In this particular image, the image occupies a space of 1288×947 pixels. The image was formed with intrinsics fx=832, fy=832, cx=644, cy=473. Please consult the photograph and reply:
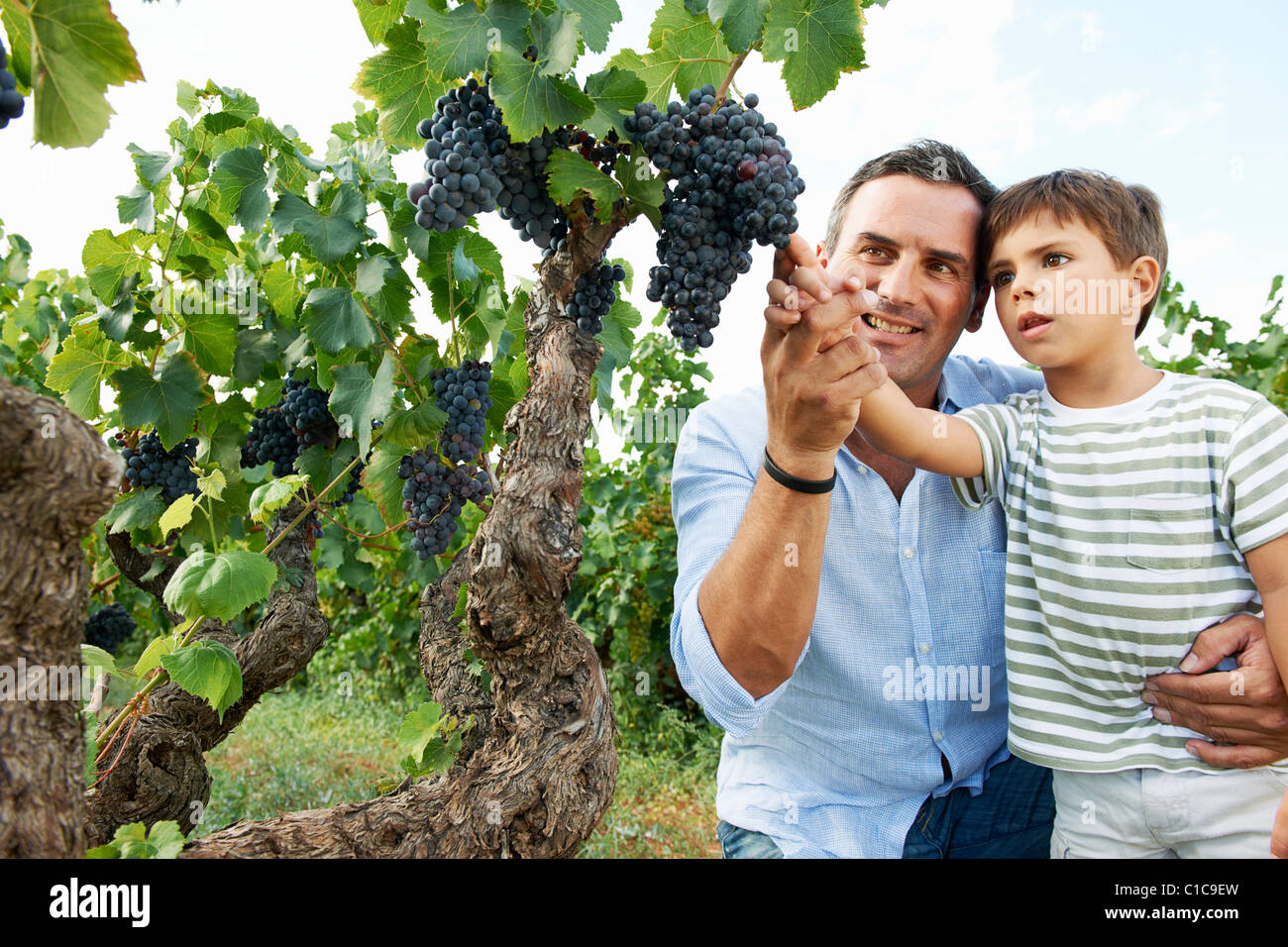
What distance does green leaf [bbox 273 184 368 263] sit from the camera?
2.22 metres

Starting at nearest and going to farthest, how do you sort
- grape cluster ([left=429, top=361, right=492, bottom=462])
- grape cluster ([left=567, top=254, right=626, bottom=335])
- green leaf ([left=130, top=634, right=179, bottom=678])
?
1. grape cluster ([left=567, top=254, right=626, bottom=335])
2. green leaf ([left=130, top=634, right=179, bottom=678])
3. grape cluster ([left=429, top=361, right=492, bottom=462])

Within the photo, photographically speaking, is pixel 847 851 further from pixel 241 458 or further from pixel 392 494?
pixel 241 458

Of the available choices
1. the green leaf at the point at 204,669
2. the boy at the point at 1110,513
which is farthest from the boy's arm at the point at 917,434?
the green leaf at the point at 204,669

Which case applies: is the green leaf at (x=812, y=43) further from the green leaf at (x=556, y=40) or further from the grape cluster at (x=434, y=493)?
the grape cluster at (x=434, y=493)

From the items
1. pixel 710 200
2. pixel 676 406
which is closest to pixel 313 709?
pixel 676 406

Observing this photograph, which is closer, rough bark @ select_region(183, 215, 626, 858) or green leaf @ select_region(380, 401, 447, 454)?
rough bark @ select_region(183, 215, 626, 858)

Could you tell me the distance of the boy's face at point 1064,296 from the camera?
1931mm

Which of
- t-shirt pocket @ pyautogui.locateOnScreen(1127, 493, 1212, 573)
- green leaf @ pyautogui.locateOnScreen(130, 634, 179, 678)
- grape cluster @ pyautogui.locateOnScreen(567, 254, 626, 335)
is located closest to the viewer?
grape cluster @ pyautogui.locateOnScreen(567, 254, 626, 335)

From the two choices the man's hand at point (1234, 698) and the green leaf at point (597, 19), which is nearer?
the green leaf at point (597, 19)

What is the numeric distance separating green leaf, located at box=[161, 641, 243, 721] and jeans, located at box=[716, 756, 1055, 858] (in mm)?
1373

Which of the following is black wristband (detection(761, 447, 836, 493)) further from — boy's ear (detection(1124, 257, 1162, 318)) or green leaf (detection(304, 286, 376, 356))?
green leaf (detection(304, 286, 376, 356))

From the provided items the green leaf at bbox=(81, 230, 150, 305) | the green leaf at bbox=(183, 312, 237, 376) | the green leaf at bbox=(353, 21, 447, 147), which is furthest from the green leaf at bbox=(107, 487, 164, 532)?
the green leaf at bbox=(353, 21, 447, 147)

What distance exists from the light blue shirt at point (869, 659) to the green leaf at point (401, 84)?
107cm

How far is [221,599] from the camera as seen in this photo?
1999mm
